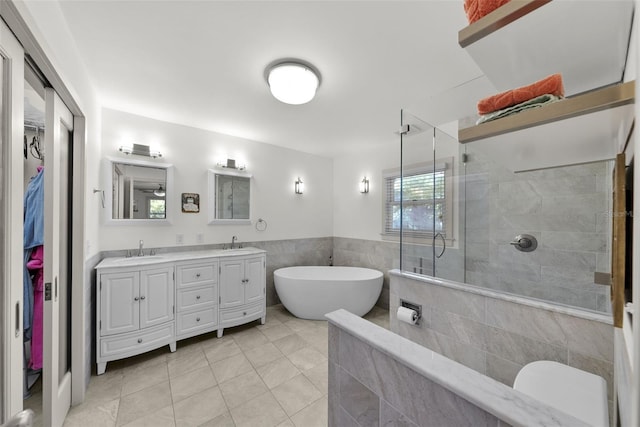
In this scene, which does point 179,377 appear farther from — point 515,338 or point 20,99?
point 515,338

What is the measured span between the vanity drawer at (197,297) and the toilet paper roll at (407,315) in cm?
202

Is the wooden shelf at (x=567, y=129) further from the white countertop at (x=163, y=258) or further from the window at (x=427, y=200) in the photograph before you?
the white countertop at (x=163, y=258)

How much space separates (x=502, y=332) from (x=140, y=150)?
11.5 feet

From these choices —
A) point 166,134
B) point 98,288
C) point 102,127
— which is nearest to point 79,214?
point 98,288

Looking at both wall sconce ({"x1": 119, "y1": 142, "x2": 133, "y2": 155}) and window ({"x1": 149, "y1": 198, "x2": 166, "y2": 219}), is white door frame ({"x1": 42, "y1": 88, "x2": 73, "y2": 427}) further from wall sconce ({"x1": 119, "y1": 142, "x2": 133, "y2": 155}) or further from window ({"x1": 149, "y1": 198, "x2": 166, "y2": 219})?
window ({"x1": 149, "y1": 198, "x2": 166, "y2": 219})

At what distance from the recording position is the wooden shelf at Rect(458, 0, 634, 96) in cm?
73

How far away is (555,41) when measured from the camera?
0.84 m

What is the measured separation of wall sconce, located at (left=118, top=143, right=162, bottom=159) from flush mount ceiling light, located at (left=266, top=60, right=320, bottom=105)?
169 centimetres

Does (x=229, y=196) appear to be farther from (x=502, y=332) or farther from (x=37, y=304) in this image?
(x=502, y=332)

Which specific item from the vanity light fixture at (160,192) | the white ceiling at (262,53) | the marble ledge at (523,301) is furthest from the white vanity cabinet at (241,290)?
the marble ledge at (523,301)

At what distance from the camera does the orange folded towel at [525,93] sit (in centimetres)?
73

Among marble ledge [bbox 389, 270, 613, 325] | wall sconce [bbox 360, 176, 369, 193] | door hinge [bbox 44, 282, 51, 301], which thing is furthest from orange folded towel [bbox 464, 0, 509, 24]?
wall sconce [bbox 360, 176, 369, 193]

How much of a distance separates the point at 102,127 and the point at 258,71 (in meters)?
1.85

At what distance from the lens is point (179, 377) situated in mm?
2072
